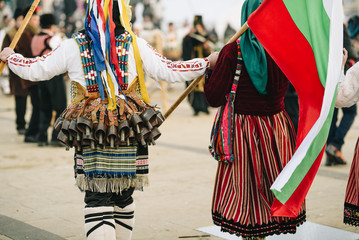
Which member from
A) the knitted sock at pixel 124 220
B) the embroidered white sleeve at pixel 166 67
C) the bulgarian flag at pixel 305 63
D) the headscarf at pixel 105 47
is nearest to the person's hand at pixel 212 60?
the embroidered white sleeve at pixel 166 67

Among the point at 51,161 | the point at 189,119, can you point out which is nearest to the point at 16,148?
the point at 51,161

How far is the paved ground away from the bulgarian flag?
1278 millimetres

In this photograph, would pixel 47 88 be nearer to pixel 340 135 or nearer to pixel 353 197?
pixel 340 135

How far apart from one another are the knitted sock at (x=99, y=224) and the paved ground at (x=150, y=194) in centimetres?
94

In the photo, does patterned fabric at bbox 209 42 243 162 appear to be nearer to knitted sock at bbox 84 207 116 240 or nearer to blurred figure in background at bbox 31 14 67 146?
knitted sock at bbox 84 207 116 240

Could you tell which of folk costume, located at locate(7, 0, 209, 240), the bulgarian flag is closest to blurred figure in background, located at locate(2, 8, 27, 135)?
folk costume, located at locate(7, 0, 209, 240)

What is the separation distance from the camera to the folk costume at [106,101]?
13.8 feet

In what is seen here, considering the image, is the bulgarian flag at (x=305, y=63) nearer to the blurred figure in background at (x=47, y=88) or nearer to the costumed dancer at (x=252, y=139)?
the costumed dancer at (x=252, y=139)

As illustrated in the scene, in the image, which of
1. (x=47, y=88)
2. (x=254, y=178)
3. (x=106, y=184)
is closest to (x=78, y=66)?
(x=106, y=184)

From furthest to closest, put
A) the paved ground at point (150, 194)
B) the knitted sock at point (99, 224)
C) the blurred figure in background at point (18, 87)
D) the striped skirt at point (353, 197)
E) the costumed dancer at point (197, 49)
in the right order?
the costumed dancer at point (197, 49) < the blurred figure in background at point (18, 87) < the paved ground at point (150, 194) < the striped skirt at point (353, 197) < the knitted sock at point (99, 224)

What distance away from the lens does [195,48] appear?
548 inches

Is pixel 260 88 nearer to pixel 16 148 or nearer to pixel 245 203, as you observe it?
pixel 245 203

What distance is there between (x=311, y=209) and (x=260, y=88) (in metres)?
2.11

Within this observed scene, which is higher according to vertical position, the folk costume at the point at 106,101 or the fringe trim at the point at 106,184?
the folk costume at the point at 106,101
